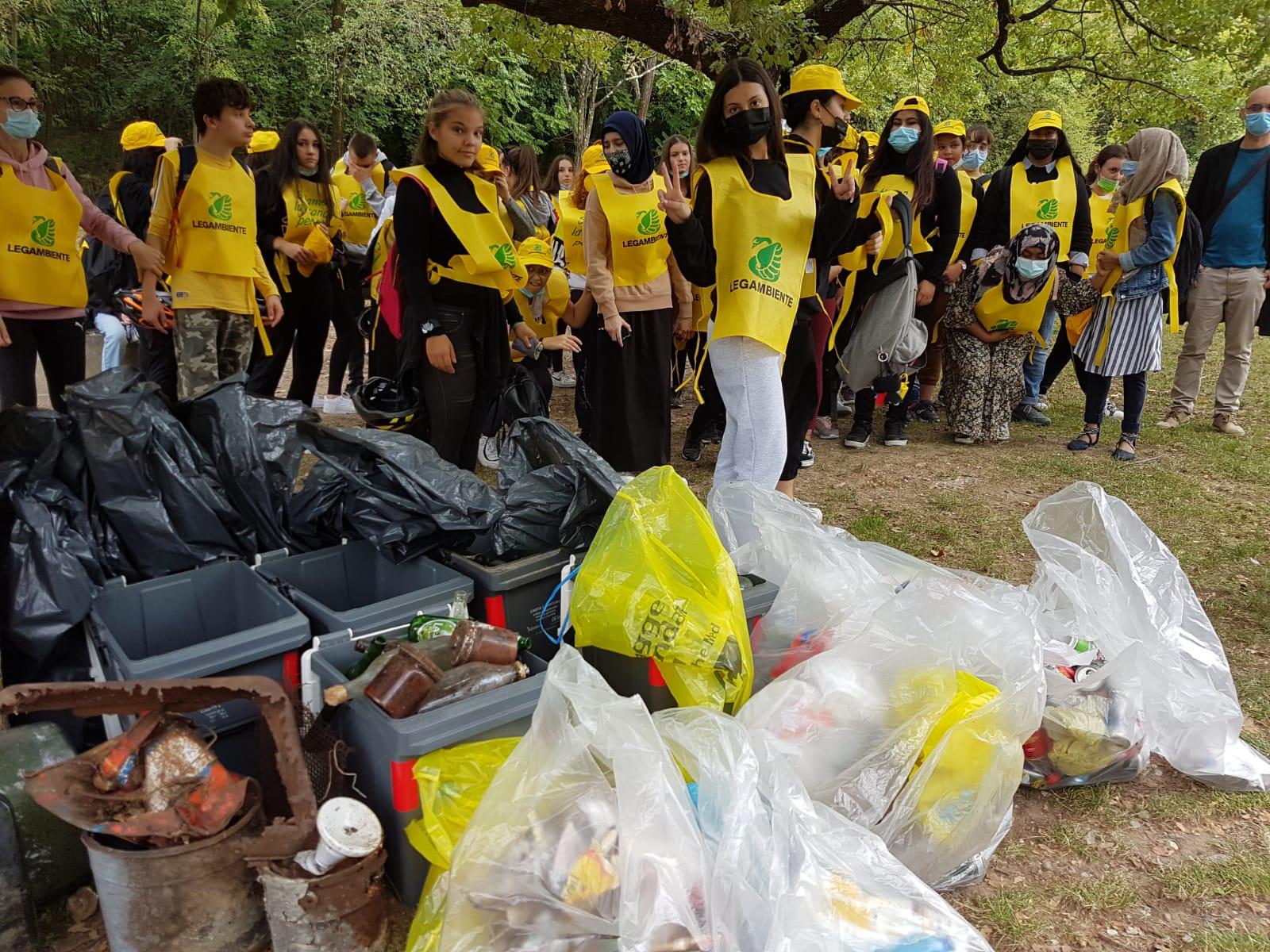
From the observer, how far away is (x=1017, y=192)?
18.6 feet

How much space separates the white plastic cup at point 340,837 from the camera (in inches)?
68.1

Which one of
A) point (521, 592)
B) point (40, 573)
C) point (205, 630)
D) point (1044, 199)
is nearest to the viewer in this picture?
point (40, 573)

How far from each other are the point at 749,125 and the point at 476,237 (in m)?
1.06

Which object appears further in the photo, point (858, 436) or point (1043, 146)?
point (858, 436)

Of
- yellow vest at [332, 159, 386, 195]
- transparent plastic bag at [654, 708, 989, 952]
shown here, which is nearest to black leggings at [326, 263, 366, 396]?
yellow vest at [332, 159, 386, 195]

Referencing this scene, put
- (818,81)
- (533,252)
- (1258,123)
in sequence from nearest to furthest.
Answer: (818,81), (533,252), (1258,123)

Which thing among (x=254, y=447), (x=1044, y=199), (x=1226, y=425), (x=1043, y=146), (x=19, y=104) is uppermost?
(x=1043, y=146)

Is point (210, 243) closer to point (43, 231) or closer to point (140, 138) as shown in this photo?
point (43, 231)

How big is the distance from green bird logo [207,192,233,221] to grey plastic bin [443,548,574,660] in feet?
7.66

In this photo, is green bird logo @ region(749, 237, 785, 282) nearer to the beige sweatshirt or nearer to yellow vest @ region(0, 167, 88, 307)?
the beige sweatshirt

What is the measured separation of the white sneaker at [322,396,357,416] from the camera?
20.9 ft

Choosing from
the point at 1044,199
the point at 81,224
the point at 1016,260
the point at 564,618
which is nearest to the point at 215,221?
the point at 81,224

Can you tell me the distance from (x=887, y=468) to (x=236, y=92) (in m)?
3.80

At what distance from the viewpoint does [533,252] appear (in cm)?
509
